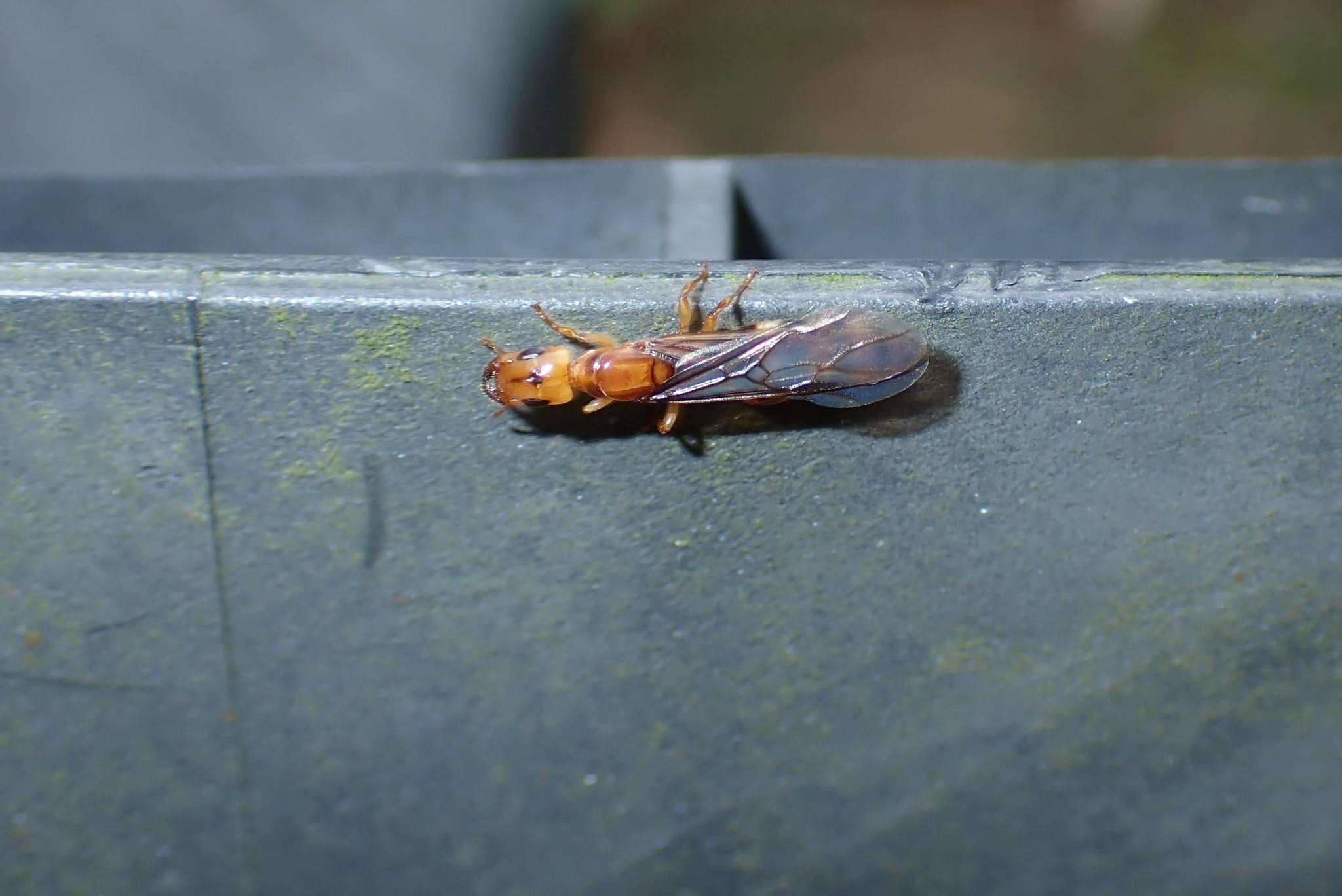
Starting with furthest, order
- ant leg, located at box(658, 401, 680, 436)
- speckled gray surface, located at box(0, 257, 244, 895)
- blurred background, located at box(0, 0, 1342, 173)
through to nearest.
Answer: blurred background, located at box(0, 0, 1342, 173), ant leg, located at box(658, 401, 680, 436), speckled gray surface, located at box(0, 257, 244, 895)

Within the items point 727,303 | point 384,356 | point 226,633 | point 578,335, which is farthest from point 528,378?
point 226,633

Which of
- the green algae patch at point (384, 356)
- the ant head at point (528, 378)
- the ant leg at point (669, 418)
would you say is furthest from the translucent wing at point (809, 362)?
the green algae patch at point (384, 356)

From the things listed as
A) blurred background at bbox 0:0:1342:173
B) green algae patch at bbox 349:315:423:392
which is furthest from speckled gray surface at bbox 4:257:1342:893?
blurred background at bbox 0:0:1342:173

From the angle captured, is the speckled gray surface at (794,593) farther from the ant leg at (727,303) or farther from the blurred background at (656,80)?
the blurred background at (656,80)

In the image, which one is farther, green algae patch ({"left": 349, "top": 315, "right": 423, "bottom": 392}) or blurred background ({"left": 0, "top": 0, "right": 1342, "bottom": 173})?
blurred background ({"left": 0, "top": 0, "right": 1342, "bottom": 173})

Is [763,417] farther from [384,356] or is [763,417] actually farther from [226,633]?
[226,633]

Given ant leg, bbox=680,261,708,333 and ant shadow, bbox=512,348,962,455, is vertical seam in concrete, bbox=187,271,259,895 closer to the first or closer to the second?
ant shadow, bbox=512,348,962,455

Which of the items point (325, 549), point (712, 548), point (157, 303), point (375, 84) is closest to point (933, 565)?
point (712, 548)
